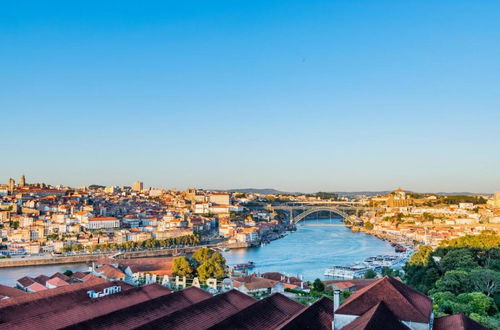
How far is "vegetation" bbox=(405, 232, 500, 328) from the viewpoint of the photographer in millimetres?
7117

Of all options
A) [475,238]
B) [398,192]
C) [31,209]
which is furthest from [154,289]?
[398,192]

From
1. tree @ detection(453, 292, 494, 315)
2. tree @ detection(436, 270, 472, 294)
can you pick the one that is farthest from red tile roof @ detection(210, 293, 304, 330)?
tree @ detection(436, 270, 472, 294)

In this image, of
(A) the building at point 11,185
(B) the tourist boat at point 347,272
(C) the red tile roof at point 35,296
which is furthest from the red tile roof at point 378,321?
(A) the building at point 11,185

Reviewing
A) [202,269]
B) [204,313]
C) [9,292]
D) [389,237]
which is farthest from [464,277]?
[389,237]

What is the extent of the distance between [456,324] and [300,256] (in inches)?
657

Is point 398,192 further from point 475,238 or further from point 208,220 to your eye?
point 475,238

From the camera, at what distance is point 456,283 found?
30.1 ft

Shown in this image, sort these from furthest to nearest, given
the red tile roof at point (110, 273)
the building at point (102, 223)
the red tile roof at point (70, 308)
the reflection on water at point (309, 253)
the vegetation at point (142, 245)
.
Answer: the building at point (102, 223), the vegetation at point (142, 245), the reflection on water at point (309, 253), the red tile roof at point (110, 273), the red tile roof at point (70, 308)

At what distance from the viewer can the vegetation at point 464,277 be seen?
280 inches

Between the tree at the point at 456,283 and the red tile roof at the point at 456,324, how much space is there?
4.23 meters

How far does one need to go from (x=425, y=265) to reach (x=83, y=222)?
21323 mm

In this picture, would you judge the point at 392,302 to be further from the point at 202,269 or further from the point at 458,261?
the point at 458,261

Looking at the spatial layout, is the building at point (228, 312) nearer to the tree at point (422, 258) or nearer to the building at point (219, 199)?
the tree at point (422, 258)

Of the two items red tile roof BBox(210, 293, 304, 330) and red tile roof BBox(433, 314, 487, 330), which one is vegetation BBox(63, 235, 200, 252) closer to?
red tile roof BBox(210, 293, 304, 330)
